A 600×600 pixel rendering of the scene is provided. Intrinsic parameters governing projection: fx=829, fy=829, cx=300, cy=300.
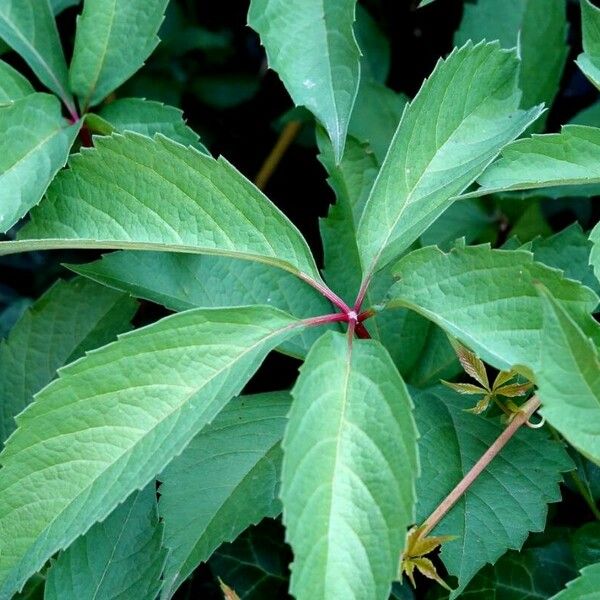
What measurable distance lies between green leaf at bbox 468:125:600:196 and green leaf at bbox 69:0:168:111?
452 millimetres

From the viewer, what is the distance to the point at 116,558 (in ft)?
2.98

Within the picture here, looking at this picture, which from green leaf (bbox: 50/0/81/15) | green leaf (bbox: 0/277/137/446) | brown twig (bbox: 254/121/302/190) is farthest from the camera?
brown twig (bbox: 254/121/302/190)

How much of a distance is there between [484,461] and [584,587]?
6.4 inches

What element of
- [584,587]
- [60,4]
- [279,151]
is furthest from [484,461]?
[60,4]

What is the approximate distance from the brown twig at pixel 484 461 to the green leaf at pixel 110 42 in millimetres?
606

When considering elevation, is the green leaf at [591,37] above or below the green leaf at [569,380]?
above

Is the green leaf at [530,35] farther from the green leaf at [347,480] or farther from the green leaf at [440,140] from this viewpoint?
the green leaf at [347,480]

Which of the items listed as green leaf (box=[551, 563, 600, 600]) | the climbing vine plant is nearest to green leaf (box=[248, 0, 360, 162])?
the climbing vine plant

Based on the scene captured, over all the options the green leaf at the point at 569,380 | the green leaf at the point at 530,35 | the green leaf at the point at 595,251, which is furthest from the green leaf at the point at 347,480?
the green leaf at the point at 530,35

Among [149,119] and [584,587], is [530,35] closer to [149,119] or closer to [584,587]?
[149,119]

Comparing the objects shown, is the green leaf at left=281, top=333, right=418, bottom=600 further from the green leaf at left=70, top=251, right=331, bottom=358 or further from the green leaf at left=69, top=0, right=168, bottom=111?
the green leaf at left=69, top=0, right=168, bottom=111

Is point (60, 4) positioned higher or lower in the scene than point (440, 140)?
higher

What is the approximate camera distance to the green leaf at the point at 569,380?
0.60 metres

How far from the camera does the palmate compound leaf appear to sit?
72 centimetres
